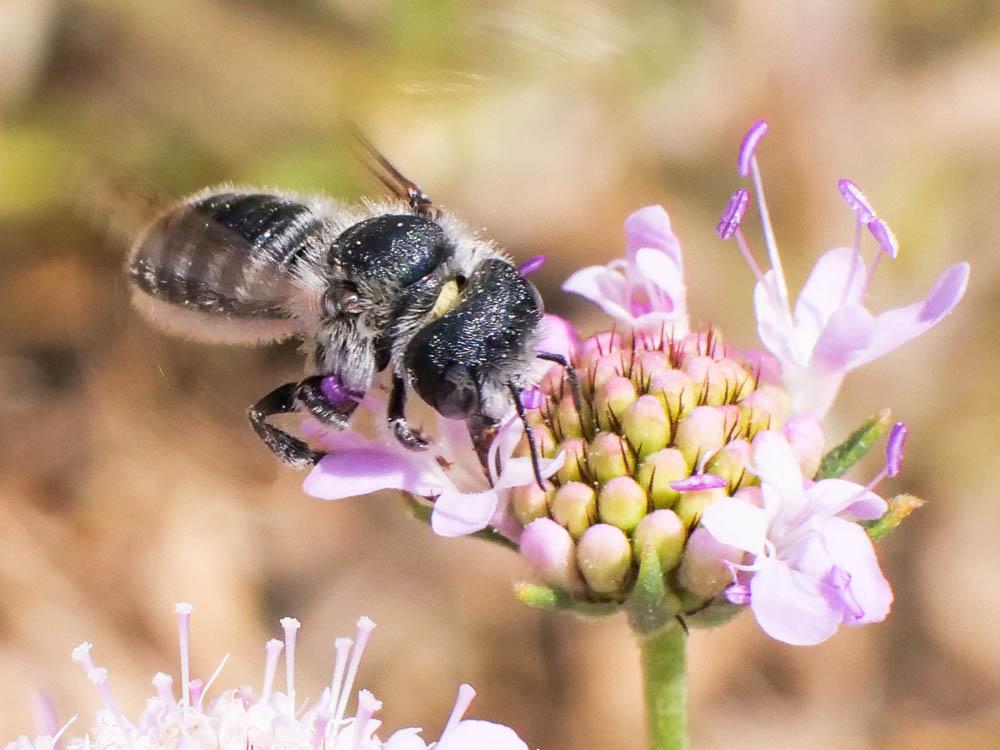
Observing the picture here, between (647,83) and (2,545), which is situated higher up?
(647,83)

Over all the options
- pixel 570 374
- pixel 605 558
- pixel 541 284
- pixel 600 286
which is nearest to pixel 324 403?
pixel 570 374

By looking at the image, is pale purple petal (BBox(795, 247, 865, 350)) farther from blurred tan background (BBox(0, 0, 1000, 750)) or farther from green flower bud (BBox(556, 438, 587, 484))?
blurred tan background (BBox(0, 0, 1000, 750))

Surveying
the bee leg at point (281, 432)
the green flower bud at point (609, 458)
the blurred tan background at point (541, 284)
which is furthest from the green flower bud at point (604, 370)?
the blurred tan background at point (541, 284)

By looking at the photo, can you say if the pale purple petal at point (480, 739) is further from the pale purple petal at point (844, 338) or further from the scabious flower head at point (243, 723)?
the pale purple petal at point (844, 338)

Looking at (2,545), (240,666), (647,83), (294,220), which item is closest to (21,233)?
(2,545)

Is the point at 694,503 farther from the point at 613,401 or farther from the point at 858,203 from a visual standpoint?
the point at 858,203

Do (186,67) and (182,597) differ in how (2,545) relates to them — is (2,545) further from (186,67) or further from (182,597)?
(186,67)
